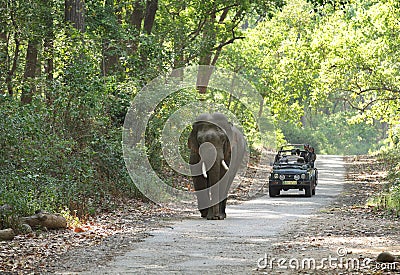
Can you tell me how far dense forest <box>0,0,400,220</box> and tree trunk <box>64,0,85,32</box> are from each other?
3 cm

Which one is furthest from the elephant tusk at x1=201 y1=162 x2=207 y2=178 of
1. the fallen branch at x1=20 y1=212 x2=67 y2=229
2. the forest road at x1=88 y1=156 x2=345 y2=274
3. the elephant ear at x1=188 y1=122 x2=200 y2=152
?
the fallen branch at x1=20 y1=212 x2=67 y2=229

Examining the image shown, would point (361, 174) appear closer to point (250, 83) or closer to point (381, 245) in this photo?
point (250, 83)

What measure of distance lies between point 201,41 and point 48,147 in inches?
557

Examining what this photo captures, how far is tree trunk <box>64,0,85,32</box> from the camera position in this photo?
21.4 metres

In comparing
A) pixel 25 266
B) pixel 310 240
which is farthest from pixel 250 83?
pixel 25 266

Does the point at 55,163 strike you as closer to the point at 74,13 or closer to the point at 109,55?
the point at 74,13

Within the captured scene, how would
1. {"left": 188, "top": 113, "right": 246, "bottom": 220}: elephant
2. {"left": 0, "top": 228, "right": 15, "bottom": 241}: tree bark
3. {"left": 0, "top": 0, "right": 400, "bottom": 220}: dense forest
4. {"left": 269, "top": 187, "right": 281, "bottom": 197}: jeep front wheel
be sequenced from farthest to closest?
{"left": 269, "top": 187, "right": 281, "bottom": 197}: jeep front wheel, {"left": 188, "top": 113, "right": 246, "bottom": 220}: elephant, {"left": 0, "top": 0, "right": 400, "bottom": 220}: dense forest, {"left": 0, "top": 228, "right": 15, "bottom": 241}: tree bark

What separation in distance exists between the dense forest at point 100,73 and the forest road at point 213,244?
2.79m

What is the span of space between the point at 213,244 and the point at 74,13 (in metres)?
11.0

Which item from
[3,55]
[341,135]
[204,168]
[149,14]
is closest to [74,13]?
[3,55]

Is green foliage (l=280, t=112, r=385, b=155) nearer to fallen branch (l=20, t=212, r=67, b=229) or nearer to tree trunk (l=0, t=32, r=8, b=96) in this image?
tree trunk (l=0, t=32, r=8, b=96)

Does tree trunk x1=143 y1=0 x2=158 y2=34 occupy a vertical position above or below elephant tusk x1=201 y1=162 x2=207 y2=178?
above

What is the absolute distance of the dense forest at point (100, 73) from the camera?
16469 millimetres

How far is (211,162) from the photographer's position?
1789 centimetres
